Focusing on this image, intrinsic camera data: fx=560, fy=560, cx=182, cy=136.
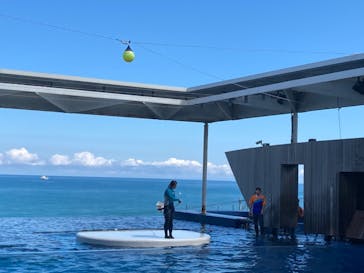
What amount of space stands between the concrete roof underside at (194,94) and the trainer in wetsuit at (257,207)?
121 inches

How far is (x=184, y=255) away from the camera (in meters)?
12.5

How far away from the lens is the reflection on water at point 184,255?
1099 centimetres

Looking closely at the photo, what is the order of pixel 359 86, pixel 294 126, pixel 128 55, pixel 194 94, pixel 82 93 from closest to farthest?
pixel 359 86 < pixel 128 55 < pixel 82 93 < pixel 294 126 < pixel 194 94

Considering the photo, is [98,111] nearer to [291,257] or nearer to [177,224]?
[177,224]

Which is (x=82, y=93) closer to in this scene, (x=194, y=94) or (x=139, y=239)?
(x=194, y=94)

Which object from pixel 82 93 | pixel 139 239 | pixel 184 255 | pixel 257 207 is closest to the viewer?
pixel 184 255

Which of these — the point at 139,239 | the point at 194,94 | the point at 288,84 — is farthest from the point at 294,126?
the point at 139,239

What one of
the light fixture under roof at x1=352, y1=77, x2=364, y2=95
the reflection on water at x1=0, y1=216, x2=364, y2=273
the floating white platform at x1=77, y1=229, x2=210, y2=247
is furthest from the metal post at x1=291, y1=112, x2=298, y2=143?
the floating white platform at x1=77, y1=229, x2=210, y2=247

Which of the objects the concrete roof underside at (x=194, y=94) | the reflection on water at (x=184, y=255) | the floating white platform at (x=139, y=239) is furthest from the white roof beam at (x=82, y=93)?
the floating white platform at (x=139, y=239)

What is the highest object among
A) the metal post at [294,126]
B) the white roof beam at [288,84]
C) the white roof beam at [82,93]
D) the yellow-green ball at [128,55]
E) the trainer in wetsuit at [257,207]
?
the yellow-green ball at [128,55]

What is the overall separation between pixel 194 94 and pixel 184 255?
9163 mm

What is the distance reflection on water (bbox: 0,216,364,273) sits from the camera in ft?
36.1

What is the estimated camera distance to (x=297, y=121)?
1928 cm

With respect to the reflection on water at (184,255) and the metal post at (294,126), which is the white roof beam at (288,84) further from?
the reflection on water at (184,255)
